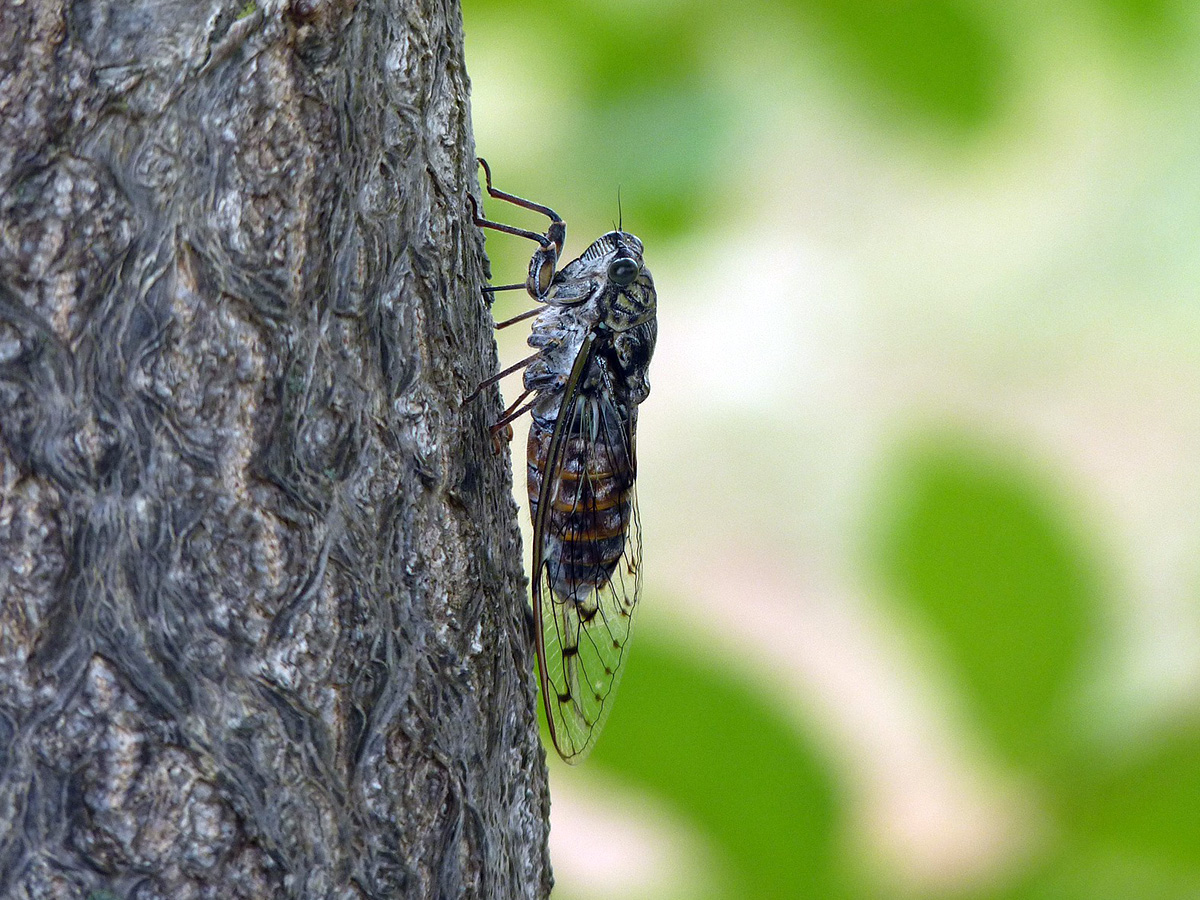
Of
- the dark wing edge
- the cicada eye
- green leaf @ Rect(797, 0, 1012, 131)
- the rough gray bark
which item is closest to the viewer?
the rough gray bark

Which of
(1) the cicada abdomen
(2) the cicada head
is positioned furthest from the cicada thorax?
(2) the cicada head

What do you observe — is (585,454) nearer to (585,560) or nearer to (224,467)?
(585,560)

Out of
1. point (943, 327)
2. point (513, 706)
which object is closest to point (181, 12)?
point (513, 706)

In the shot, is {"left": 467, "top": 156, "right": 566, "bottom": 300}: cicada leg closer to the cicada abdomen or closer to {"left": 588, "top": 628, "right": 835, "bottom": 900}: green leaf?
the cicada abdomen

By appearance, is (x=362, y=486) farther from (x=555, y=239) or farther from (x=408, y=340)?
(x=555, y=239)

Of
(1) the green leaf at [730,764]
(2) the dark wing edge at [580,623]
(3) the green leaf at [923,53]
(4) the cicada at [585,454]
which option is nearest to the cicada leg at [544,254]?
(4) the cicada at [585,454]

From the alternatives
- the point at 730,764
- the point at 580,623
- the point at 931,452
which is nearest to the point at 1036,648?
the point at 931,452
